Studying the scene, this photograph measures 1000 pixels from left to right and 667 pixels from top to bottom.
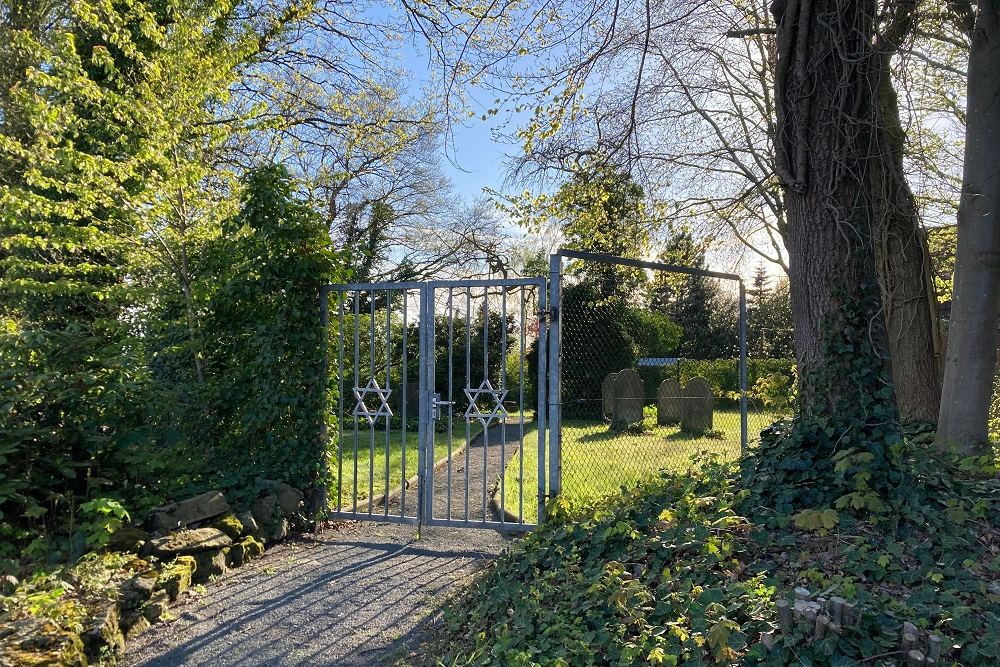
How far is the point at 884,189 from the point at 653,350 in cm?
303

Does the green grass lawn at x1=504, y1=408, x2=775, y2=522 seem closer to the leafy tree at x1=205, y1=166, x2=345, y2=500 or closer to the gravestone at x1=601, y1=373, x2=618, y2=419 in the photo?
the gravestone at x1=601, y1=373, x2=618, y2=419

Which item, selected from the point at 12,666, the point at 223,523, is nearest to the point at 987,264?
the point at 223,523

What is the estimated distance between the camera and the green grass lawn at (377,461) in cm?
785

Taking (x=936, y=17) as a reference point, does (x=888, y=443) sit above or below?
below

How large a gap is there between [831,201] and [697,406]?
11.5 ft

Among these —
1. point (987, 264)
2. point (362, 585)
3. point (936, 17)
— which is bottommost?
point (362, 585)

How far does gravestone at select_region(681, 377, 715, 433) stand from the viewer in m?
7.57

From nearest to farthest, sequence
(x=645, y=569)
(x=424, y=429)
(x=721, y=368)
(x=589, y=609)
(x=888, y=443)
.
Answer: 1. (x=589, y=609)
2. (x=645, y=569)
3. (x=888, y=443)
4. (x=424, y=429)
5. (x=721, y=368)

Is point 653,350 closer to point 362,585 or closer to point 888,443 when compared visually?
point 888,443

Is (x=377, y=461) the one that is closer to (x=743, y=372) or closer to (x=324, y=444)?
(x=324, y=444)

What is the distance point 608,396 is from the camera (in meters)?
6.38

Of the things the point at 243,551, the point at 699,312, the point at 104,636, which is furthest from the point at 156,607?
the point at 699,312

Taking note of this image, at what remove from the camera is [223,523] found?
5770mm

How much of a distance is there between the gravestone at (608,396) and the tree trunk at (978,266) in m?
2.89
